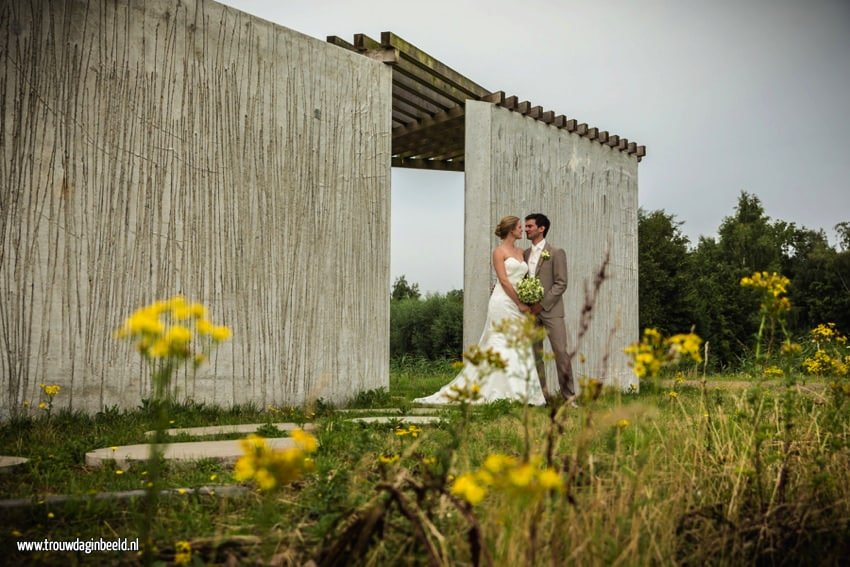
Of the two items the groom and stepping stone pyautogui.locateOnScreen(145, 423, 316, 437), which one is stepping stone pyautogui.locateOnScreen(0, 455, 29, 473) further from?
the groom

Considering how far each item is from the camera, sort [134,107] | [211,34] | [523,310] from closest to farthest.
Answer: [134,107] → [211,34] → [523,310]

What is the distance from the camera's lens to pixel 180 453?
337 cm

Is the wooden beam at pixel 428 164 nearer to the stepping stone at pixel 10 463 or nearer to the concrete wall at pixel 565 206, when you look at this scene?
the concrete wall at pixel 565 206

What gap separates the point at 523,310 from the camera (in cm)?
706

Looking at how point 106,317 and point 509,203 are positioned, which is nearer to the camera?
point 106,317

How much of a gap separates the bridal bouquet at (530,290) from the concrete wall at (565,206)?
0.47 meters

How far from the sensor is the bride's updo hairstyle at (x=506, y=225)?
7262 mm

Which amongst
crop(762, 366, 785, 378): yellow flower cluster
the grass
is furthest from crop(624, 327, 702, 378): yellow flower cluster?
crop(762, 366, 785, 378): yellow flower cluster

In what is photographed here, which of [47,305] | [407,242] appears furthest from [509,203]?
[407,242]

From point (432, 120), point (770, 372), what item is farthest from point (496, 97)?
point (770, 372)

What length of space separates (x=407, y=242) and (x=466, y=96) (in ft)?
23.1

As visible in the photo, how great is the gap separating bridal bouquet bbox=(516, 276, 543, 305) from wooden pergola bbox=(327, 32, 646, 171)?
6.89 feet

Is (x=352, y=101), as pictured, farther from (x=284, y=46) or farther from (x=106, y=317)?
(x=106, y=317)

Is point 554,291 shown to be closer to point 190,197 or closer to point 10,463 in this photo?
point 190,197
